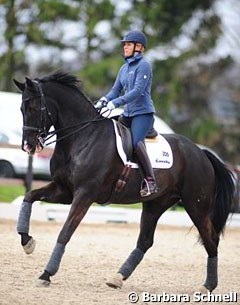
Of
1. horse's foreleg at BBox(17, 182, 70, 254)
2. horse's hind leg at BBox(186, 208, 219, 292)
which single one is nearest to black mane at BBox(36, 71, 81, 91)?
horse's foreleg at BBox(17, 182, 70, 254)

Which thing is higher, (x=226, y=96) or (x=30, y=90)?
(x=30, y=90)

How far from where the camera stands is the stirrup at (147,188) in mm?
7566

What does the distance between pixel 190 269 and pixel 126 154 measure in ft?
8.25

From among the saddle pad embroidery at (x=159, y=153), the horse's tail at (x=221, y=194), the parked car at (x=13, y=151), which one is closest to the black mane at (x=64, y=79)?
the saddle pad embroidery at (x=159, y=153)

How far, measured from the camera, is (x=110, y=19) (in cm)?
2622

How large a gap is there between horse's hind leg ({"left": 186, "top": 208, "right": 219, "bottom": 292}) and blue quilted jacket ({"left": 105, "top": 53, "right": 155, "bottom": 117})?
4.52ft

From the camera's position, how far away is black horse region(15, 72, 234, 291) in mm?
7176

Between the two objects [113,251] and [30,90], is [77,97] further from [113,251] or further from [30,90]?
[113,251]

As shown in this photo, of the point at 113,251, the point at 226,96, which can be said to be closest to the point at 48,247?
the point at 113,251

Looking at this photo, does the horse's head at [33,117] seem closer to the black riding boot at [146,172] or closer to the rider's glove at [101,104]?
the rider's glove at [101,104]

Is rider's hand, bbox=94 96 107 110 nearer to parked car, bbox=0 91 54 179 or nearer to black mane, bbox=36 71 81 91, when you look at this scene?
black mane, bbox=36 71 81 91

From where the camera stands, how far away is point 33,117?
7184mm

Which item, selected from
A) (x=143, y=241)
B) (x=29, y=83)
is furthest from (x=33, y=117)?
(x=143, y=241)

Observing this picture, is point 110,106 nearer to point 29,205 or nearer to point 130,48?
point 130,48
